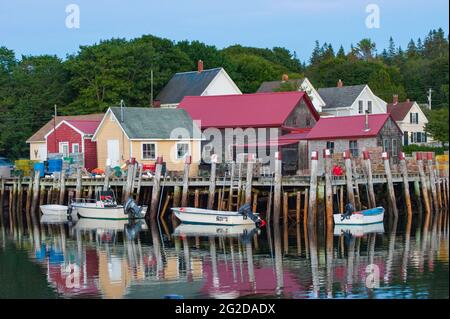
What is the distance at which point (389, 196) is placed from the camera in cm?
5694

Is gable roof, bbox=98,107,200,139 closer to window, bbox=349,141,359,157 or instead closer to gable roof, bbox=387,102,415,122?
window, bbox=349,141,359,157

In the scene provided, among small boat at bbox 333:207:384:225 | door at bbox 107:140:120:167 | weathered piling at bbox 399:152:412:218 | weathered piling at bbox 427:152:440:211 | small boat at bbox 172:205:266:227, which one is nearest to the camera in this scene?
small boat at bbox 333:207:384:225

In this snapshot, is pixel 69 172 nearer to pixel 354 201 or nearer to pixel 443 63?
pixel 354 201

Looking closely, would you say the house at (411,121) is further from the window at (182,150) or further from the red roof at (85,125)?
the red roof at (85,125)

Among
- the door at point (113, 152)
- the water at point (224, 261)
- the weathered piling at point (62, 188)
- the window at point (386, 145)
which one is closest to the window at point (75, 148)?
the door at point (113, 152)

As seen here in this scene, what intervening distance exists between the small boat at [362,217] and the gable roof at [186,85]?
33815 millimetres

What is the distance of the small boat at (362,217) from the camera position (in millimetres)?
52188

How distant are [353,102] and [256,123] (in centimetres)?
2365

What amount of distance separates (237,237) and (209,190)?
24.5ft

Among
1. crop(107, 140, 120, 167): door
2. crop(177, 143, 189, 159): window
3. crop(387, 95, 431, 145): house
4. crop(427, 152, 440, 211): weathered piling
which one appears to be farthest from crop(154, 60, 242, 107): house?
crop(427, 152, 440, 211): weathered piling

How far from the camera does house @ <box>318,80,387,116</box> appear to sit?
91250mm

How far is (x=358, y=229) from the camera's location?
171 feet

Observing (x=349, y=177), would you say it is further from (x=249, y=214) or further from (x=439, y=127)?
(x=439, y=127)

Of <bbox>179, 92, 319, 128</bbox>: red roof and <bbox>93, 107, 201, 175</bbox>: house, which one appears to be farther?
<bbox>179, 92, 319, 128</bbox>: red roof
